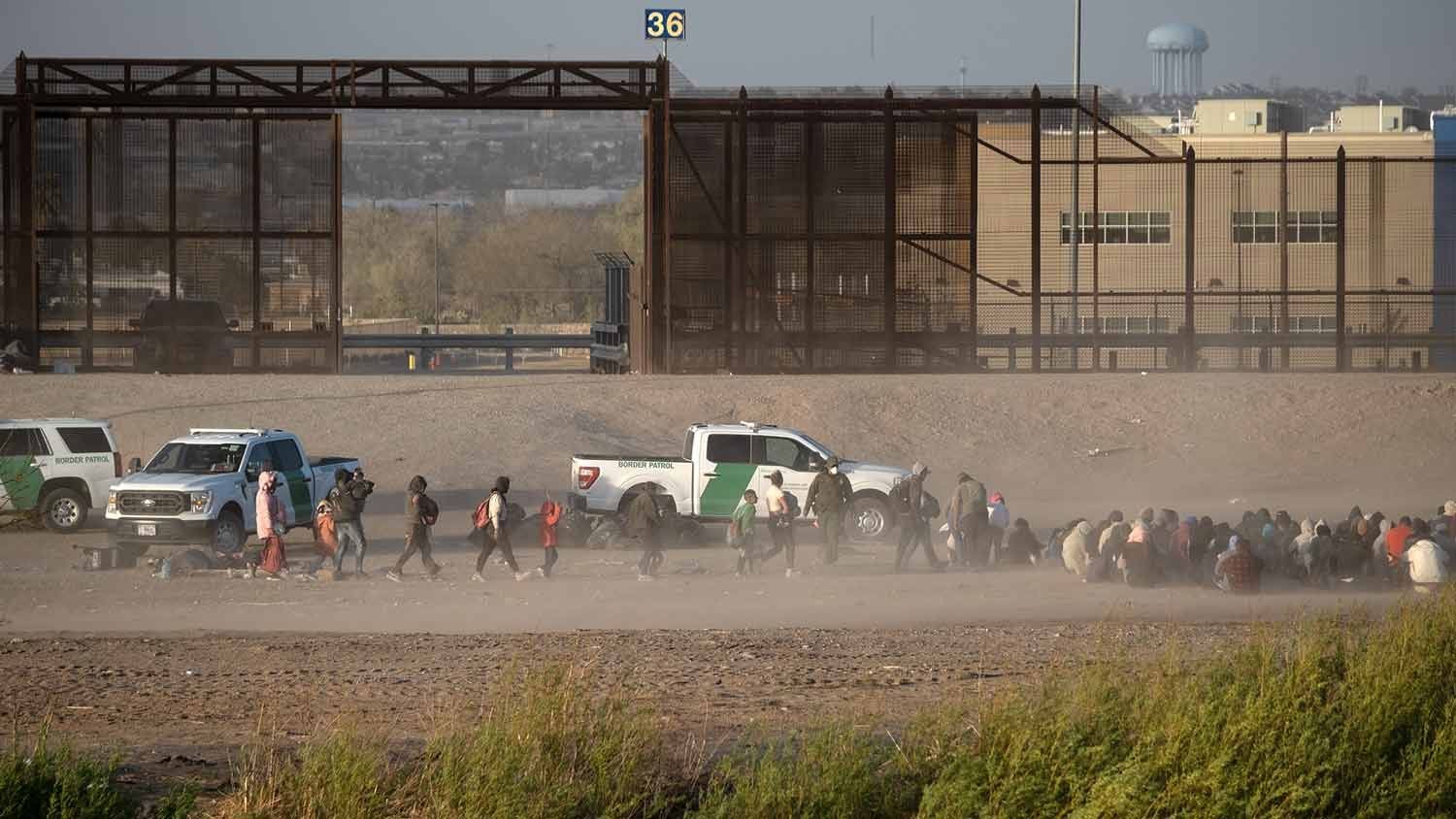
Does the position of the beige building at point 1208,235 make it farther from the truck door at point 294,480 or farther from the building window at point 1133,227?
the truck door at point 294,480

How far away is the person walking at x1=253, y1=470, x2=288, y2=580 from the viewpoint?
22125mm

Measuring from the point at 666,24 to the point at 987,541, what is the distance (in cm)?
2035

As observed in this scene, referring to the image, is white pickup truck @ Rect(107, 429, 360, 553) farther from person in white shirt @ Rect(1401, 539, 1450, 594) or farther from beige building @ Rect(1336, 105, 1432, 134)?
beige building @ Rect(1336, 105, 1432, 134)

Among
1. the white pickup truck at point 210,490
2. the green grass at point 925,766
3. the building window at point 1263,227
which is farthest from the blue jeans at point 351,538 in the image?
the building window at point 1263,227

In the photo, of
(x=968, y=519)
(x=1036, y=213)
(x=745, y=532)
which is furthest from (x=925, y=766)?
(x=1036, y=213)

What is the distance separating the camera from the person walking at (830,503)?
2311 centimetres

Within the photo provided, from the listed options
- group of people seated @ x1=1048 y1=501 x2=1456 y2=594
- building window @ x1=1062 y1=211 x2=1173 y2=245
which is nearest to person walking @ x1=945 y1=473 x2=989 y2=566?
group of people seated @ x1=1048 y1=501 x2=1456 y2=594

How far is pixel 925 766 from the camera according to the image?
11.1 m

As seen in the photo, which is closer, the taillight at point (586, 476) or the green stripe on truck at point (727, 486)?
the taillight at point (586, 476)

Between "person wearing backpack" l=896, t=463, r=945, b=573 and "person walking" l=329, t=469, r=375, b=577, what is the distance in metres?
6.72

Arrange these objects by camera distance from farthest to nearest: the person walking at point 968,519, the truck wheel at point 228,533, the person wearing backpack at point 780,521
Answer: the truck wheel at point 228,533 < the person walking at point 968,519 < the person wearing backpack at point 780,521

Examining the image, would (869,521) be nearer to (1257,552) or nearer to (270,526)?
(1257,552)

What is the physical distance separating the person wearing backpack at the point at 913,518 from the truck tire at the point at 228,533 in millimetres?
8798

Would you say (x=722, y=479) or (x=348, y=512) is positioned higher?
(x=722, y=479)
